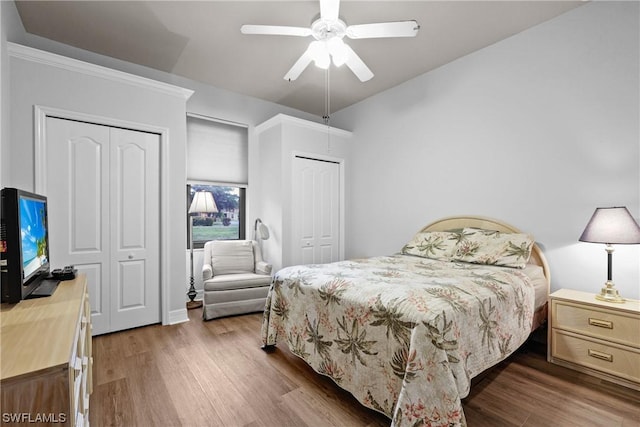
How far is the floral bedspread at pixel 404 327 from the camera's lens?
136cm

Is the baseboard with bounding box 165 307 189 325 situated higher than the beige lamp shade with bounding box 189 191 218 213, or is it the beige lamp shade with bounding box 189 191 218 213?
the beige lamp shade with bounding box 189 191 218 213

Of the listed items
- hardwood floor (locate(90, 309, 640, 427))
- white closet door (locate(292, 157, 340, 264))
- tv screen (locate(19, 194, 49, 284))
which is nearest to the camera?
tv screen (locate(19, 194, 49, 284))

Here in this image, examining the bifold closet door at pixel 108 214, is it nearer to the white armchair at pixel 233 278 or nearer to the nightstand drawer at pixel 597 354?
the white armchair at pixel 233 278

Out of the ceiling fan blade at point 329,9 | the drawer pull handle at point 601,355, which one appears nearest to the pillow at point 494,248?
the drawer pull handle at point 601,355

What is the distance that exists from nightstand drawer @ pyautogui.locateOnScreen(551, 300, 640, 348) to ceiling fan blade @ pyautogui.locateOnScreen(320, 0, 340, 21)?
2635 mm

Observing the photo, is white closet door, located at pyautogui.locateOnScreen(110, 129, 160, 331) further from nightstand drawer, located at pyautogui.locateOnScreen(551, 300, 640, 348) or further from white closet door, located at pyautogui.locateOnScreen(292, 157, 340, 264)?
nightstand drawer, located at pyautogui.locateOnScreen(551, 300, 640, 348)

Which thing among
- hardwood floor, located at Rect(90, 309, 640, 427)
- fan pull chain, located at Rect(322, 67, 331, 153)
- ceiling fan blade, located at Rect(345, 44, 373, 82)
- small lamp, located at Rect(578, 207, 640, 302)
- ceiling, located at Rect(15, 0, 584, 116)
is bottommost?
hardwood floor, located at Rect(90, 309, 640, 427)

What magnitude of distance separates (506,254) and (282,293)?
192cm

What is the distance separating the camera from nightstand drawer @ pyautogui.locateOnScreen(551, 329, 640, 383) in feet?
6.34

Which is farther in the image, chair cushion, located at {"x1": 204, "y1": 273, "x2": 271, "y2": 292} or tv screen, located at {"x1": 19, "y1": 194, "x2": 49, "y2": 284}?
chair cushion, located at {"x1": 204, "y1": 273, "x2": 271, "y2": 292}

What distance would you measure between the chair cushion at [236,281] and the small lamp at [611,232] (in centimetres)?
301

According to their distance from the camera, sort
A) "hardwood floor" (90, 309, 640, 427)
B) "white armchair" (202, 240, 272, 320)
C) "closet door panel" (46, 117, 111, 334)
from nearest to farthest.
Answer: "hardwood floor" (90, 309, 640, 427)
"closet door panel" (46, 117, 111, 334)
"white armchair" (202, 240, 272, 320)

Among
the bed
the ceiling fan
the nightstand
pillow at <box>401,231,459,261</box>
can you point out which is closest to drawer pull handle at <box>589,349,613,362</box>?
the nightstand

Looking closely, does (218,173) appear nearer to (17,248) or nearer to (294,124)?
(294,124)
